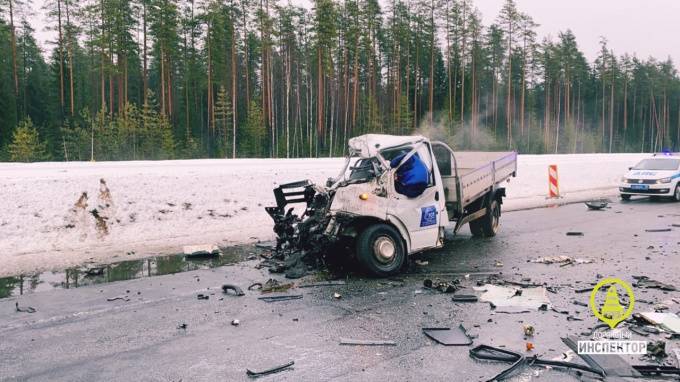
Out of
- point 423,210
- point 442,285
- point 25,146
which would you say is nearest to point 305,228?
point 423,210

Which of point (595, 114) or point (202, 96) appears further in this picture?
point (595, 114)

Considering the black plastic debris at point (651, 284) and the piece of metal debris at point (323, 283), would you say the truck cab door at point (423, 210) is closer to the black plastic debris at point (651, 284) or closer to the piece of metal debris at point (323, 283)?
the piece of metal debris at point (323, 283)

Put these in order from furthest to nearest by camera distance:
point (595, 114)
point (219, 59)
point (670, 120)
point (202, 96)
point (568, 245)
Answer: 1. point (670, 120)
2. point (595, 114)
3. point (202, 96)
4. point (219, 59)
5. point (568, 245)

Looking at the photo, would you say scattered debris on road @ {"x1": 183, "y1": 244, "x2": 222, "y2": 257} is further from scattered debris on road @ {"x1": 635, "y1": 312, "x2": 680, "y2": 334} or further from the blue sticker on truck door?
scattered debris on road @ {"x1": 635, "y1": 312, "x2": 680, "y2": 334}

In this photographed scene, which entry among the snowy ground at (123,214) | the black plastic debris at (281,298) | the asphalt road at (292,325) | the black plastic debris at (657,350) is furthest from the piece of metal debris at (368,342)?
the snowy ground at (123,214)

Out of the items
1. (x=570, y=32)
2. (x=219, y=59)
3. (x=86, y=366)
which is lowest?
(x=86, y=366)

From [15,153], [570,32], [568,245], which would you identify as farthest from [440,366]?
[570,32]

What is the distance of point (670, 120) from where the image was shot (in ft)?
307

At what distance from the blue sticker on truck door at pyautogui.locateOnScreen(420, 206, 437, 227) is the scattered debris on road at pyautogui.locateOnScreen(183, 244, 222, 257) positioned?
421 cm

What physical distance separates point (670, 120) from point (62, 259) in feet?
356

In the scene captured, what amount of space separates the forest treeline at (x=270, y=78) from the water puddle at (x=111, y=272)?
102 feet

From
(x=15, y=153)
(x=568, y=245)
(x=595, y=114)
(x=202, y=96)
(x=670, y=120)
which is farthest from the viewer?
(x=670, y=120)

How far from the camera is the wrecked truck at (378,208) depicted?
26.0ft

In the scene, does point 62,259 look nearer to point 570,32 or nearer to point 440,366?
point 440,366
